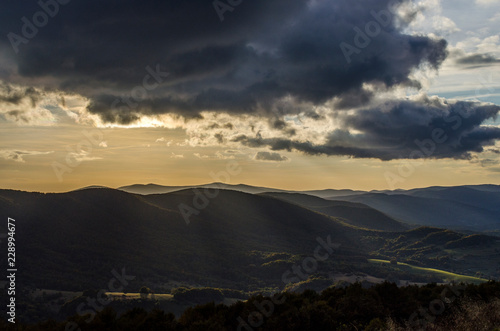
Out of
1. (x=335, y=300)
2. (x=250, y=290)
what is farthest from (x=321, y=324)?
(x=250, y=290)

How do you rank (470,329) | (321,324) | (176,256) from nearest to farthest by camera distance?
(470,329) → (321,324) → (176,256)

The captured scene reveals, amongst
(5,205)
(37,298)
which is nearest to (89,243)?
(5,205)

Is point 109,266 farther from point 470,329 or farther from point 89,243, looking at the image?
point 470,329

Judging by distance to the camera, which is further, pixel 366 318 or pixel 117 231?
pixel 117 231

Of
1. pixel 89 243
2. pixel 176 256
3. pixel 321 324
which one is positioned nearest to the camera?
pixel 321 324

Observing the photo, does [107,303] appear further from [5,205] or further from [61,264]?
[5,205]

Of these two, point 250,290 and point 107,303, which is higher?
point 107,303

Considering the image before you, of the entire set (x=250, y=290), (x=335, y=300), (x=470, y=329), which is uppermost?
(x=470, y=329)
